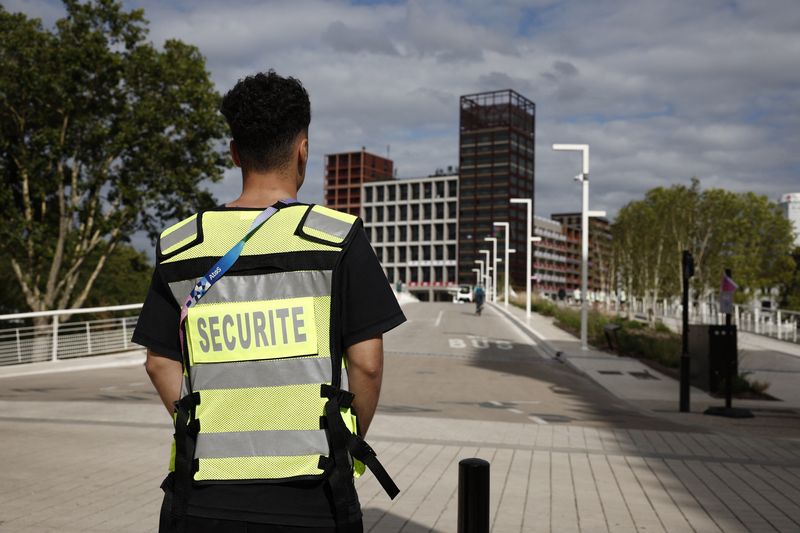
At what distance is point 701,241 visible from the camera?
62031mm

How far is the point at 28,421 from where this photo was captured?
9.83 m

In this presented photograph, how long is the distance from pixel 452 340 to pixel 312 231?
26.1m

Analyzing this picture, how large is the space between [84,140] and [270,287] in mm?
24811

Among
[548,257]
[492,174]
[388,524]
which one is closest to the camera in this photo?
[388,524]

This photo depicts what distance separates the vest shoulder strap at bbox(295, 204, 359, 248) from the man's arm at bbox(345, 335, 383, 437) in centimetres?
27

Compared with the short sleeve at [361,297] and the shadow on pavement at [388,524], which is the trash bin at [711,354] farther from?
the short sleeve at [361,297]

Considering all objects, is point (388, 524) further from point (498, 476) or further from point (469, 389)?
point (469, 389)

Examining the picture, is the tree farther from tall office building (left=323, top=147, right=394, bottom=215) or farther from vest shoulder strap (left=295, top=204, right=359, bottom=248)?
tall office building (left=323, top=147, right=394, bottom=215)

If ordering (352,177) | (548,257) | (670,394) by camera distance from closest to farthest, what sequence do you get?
(670,394) → (548,257) → (352,177)

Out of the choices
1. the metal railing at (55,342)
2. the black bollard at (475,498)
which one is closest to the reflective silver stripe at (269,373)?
the black bollard at (475,498)

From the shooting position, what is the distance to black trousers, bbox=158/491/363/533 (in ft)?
6.50

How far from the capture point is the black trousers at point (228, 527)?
1.98 metres

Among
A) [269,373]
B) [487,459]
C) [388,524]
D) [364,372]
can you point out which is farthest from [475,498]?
[487,459]

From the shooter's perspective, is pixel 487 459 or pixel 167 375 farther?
pixel 487 459
